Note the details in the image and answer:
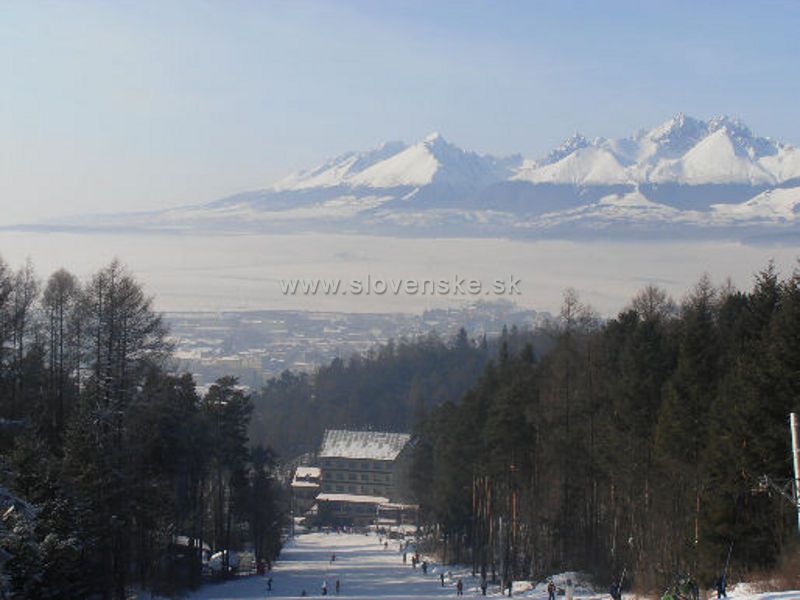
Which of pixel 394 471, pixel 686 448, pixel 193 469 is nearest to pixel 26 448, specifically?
pixel 686 448

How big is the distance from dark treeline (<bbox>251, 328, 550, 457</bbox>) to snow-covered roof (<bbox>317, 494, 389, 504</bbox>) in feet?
56.4

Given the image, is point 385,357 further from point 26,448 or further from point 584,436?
point 26,448

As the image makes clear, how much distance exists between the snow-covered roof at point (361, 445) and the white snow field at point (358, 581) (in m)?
57.3

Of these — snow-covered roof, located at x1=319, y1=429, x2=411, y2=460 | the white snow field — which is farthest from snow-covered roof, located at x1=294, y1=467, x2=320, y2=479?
the white snow field

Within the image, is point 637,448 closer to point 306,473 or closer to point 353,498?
point 353,498

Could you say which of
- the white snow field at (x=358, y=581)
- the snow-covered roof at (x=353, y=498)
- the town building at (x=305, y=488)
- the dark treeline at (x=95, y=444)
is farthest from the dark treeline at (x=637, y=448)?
the town building at (x=305, y=488)

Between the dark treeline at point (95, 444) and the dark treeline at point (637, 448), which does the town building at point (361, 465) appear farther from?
the dark treeline at point (95, 444)

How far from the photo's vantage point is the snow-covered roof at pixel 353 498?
5374 inches

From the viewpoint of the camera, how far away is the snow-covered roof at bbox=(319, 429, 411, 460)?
14275 centimetres

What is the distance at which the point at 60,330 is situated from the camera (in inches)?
1833

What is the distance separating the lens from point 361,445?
14425 cm

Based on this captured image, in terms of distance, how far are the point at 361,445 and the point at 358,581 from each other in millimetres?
89285

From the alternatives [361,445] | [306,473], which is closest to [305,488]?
[306,473]

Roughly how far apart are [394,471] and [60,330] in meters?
96.8
